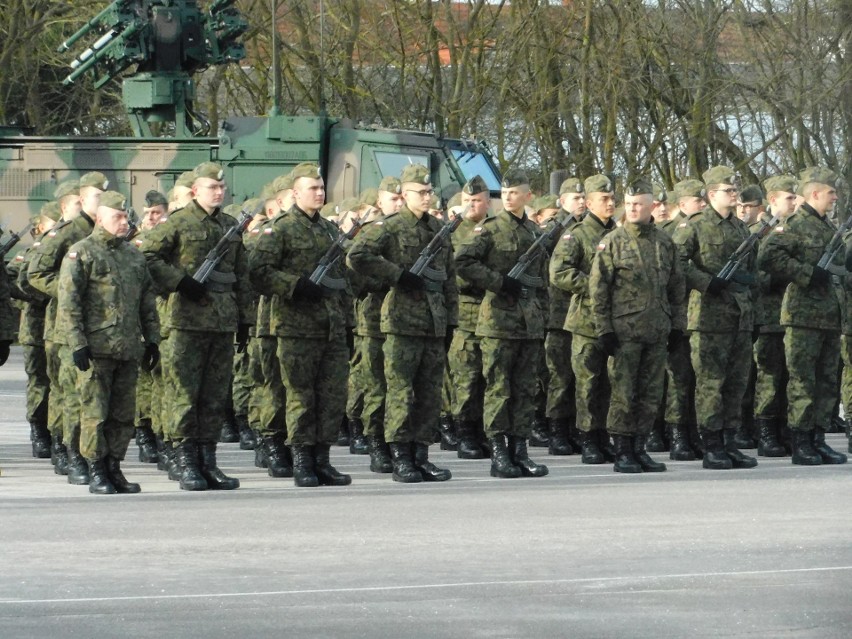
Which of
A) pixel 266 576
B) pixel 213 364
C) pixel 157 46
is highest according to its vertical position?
pixel 157 46

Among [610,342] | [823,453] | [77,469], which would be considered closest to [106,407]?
[77,469]

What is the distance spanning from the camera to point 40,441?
15312 mm

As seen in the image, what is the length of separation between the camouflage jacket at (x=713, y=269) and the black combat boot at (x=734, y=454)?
689 millimetres

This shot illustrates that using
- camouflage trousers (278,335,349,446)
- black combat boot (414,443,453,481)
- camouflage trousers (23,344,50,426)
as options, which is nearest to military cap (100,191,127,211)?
camouflage trousers (278,335,349,446)

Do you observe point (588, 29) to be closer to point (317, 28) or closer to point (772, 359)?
point (317, 28)

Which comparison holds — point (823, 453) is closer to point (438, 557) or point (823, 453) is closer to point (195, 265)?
point (195, 265)

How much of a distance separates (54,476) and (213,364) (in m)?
1.68

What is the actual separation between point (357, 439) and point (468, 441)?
0.94 metres

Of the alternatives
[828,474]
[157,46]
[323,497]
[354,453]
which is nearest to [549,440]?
[354,453]

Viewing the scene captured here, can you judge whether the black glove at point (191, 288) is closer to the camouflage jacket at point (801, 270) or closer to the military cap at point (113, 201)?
the military cap at point (113, 201)

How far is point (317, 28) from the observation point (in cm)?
3350

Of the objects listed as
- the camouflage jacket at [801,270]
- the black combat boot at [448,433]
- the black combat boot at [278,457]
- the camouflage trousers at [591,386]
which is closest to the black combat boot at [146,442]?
the black combat boot at [278,457]

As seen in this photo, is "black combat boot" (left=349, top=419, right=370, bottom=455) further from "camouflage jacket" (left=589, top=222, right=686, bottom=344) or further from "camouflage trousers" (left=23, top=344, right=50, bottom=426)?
"camouflage jacket" (left=589, top=222, right=686, bottom=344)

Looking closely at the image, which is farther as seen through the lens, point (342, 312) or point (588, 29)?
point (588, 29)
